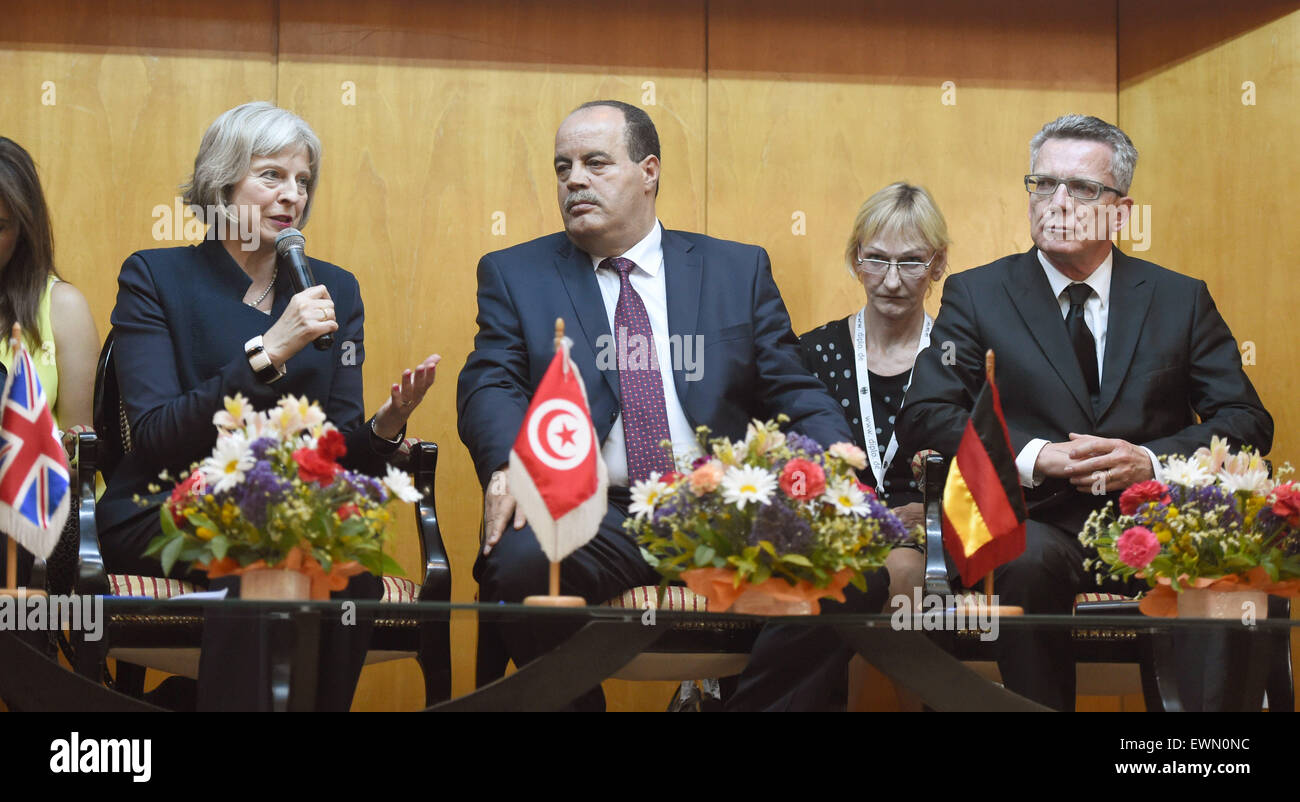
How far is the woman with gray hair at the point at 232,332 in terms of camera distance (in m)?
3.56

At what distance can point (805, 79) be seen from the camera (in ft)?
17.2

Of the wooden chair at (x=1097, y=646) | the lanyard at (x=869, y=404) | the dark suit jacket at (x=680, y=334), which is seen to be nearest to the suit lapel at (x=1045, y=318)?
the lanyard at (x=869, y=404)

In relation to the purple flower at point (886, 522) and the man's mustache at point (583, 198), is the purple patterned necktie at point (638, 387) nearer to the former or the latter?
the man's mustache at point (583, 198)

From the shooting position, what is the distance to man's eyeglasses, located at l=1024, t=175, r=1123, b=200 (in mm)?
4160

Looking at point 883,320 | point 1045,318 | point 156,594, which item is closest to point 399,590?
point 156,594

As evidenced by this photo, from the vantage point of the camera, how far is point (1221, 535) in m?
3.01

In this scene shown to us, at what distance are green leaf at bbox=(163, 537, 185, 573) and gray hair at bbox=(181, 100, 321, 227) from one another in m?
1.36

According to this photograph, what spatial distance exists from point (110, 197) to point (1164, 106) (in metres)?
3.66

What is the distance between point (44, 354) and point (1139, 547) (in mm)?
2758

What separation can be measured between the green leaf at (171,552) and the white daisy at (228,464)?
118 millimetres

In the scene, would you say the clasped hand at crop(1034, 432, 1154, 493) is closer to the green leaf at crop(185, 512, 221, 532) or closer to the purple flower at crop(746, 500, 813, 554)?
the purple flower at crop(746, 500, 813, 554)
